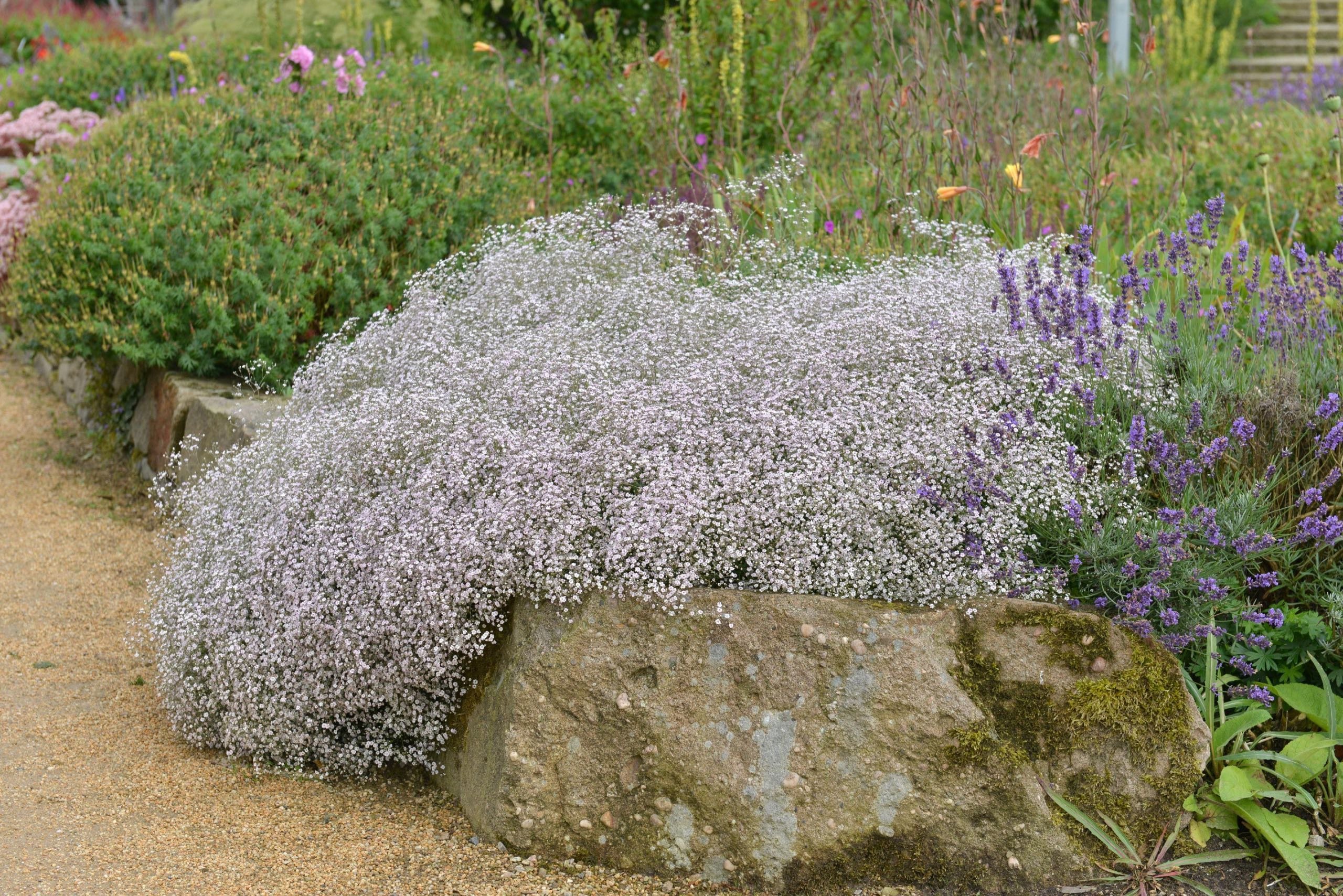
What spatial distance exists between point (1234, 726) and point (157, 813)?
269 cm

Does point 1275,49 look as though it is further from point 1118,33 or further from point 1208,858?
point 1208,858

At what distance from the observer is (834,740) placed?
9.37ft

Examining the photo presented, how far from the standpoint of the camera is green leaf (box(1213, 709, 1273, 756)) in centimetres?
291

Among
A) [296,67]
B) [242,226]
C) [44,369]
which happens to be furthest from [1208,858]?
[44,369]

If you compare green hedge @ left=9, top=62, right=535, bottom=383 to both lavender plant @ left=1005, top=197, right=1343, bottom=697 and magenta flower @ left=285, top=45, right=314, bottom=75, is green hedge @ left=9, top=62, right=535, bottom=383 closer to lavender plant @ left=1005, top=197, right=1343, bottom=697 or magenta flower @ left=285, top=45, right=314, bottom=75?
magenta flower @ left=285, top=45, right=314, bottom=75

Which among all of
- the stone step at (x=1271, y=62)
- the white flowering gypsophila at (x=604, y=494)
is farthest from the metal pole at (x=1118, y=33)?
the white flowering gypsophila at (x=604, y=494)

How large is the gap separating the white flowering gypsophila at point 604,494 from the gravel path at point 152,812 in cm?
15

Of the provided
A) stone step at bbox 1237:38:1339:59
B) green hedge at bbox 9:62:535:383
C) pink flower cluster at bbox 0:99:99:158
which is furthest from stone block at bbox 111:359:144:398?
stone step at bbox 1237:38:1339:59

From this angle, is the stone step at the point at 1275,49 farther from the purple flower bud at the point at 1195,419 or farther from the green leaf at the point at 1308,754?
the green leaf at the point at 1308,754

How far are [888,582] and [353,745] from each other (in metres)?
1.49

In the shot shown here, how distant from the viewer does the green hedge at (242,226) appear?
538 cm

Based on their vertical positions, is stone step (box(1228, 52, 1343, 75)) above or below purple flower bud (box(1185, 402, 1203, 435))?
below

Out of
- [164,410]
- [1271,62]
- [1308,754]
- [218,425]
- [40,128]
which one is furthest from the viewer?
[1271,62]

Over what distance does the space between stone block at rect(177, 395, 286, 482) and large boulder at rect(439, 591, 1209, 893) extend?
2.23m
